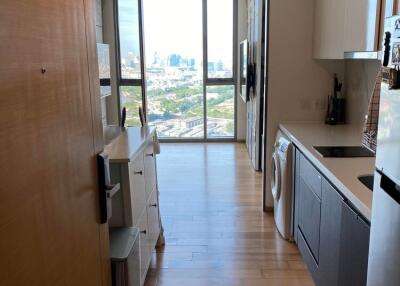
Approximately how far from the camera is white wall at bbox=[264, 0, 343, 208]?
357cm

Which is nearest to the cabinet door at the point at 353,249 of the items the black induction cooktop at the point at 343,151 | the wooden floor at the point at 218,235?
the black induction cooktop at the point at 343,151

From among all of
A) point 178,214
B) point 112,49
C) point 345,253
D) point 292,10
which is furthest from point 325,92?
point 112,49

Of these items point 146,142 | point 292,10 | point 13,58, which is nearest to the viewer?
point 13,58

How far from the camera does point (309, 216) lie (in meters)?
2.64

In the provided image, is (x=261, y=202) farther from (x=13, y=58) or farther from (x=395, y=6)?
(x=13, y=58)

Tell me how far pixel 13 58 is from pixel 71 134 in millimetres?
365

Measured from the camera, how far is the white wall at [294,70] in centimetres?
357

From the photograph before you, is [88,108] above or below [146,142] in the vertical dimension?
above

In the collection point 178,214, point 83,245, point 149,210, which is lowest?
point 178,214

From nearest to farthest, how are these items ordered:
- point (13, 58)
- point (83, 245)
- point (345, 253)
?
point (13, 58), point (83, 245), point (345, 253)

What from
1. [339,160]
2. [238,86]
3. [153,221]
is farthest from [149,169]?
[238,86]

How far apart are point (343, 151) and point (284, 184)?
30.6 inches

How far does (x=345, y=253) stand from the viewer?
6.16 feet

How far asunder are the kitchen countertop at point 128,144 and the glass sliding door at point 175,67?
422 centimetres
